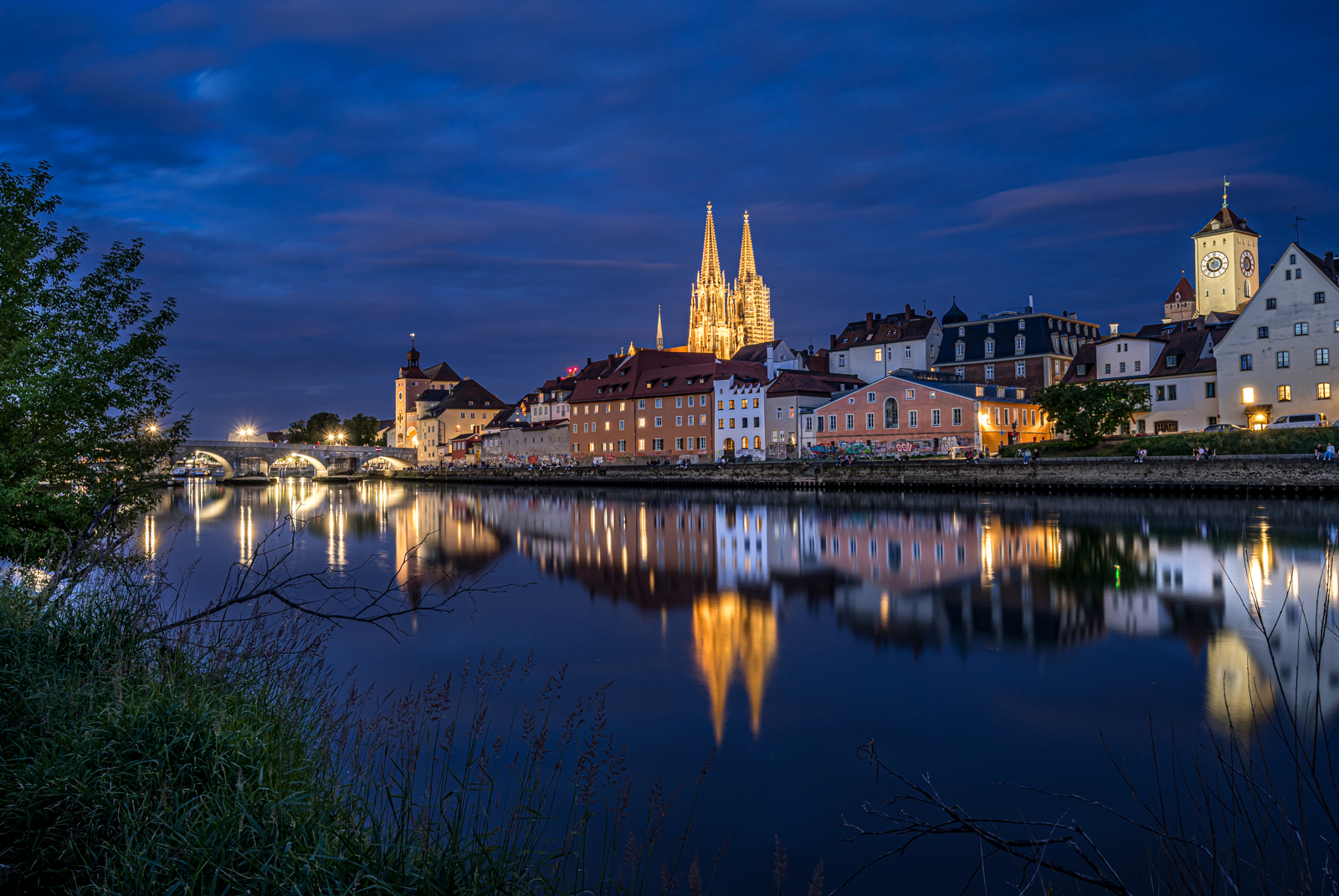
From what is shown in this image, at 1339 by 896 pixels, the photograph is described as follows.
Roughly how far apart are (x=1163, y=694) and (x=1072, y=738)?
2.30 meters

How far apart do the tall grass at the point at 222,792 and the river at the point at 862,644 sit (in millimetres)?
1326

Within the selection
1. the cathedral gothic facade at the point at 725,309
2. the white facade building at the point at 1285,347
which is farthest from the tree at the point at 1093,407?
the cathedral gothic facade at the point at 725,309

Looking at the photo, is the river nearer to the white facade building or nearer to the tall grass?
the tall grass

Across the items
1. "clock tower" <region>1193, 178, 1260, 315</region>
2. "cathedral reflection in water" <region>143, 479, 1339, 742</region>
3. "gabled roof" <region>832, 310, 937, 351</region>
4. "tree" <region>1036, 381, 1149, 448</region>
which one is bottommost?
"cathedral reflection in water" <region>143, 479, 1339, 742</region>

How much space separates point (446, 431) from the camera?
12681 cm

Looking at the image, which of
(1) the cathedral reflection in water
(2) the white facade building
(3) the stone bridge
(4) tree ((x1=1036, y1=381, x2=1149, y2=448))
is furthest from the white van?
(3) the stone bridge

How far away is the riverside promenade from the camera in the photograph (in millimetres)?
41375

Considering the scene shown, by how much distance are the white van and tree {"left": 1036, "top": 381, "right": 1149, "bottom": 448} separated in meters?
7.24

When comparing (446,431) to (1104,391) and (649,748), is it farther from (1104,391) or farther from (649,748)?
(649,748)

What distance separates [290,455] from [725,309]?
74944mm

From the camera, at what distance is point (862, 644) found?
45.5 feet

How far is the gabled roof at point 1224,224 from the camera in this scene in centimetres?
9700

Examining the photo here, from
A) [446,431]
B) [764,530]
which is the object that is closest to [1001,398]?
[764,530]

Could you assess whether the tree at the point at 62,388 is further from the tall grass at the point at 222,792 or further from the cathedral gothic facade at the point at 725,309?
the cathedral gothic facade at the point at 725,309
